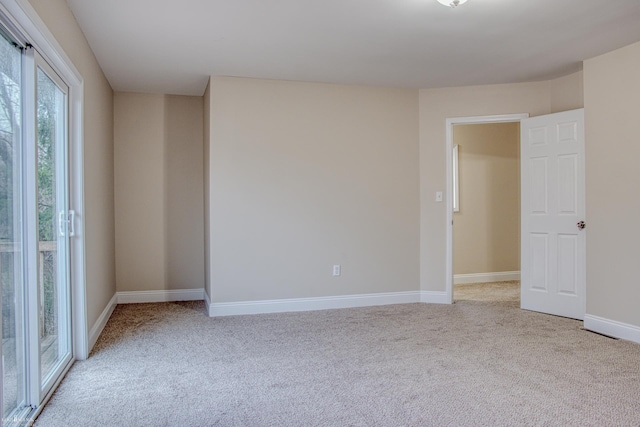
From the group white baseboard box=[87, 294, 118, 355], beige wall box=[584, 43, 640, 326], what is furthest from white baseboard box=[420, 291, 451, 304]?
white baseboard box=[87, 294, 118, 355]

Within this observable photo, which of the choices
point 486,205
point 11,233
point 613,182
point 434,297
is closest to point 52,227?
point 11,233

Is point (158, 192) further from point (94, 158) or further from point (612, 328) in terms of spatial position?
point (612, 328)

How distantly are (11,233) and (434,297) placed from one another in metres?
4.01

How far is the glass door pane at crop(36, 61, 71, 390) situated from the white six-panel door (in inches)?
163

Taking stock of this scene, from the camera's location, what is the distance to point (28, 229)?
2266 millimetres

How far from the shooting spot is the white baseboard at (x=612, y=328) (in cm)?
352

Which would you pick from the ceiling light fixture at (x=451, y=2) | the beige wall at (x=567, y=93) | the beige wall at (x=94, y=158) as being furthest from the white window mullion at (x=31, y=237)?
the beige wall at (x=567, y=93)

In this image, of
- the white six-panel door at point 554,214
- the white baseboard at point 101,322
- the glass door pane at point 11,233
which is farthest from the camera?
the white six-panel door at point 554,214

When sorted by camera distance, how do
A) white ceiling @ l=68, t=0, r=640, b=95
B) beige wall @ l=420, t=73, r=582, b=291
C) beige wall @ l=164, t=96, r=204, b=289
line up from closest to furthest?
white ceiling @ l=68, t=0, r=640, b=95 → beige wall @ l=420, t=73, r=582, b=291 → beige wall @ l=164, t=96, r=204, b=289

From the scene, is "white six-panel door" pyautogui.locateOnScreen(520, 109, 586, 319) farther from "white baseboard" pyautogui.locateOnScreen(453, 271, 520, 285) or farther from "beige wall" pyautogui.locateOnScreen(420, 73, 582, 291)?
"white baseboard" pyautogui.locateOnScreen(453, 271, 520, 285)

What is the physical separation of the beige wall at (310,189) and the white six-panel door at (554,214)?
1.14m

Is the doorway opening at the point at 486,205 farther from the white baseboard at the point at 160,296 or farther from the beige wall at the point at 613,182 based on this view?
the white baseboard at the point at 160,296

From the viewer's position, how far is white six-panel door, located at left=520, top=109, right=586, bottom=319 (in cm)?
419

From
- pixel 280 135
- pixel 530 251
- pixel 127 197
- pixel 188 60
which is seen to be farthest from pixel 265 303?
pixel 530 251
